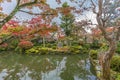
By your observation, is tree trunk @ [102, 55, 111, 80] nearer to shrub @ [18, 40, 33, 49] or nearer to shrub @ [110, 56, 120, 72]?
shrub @ [110, 56, 120, 72]

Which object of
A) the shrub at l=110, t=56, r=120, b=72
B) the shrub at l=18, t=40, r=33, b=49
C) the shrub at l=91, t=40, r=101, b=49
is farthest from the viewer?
the shrub at l=91, t=40, r=101, b=49

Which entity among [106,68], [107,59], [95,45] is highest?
[107,59]

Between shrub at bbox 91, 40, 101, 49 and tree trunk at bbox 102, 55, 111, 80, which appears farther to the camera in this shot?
shrub at bbox 91, 40, 101, 49

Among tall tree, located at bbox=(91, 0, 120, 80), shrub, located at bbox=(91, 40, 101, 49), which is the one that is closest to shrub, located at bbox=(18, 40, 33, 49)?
shrub, located at bbox=(91, 40, 101, 49)

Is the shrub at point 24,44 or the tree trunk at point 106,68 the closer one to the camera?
the tree trunk at point 106,68

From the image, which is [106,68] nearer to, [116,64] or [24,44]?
[116,64]

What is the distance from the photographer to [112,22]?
34.2 ft

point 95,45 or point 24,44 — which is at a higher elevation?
point 24,44

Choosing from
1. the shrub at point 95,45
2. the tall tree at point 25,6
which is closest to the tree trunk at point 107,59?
the tall tree at point 25,6

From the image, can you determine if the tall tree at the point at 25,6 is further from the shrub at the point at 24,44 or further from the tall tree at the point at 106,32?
the shrub at the point at 24,44

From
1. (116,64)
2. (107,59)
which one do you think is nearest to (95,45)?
(116,64)

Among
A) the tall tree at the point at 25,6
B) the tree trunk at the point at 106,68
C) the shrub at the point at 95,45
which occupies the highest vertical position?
the tall tree at the point at 25,6

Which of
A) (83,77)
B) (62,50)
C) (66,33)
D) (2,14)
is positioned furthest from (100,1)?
(66,33)

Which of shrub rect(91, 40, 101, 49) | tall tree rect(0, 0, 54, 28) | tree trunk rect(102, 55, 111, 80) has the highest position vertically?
tall tree rect(0, 0, 54, 28)
